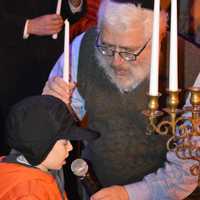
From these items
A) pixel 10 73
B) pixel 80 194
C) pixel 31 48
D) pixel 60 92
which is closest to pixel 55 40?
pixel 31 48

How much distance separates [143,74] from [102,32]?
251mm

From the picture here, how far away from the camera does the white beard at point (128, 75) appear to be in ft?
6.45

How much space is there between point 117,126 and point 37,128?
21.7 inches

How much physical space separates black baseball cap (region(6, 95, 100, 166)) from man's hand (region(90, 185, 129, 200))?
28 cm

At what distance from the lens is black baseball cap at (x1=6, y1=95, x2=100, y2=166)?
5.32 feet

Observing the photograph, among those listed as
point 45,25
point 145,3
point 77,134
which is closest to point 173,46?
point 77,134

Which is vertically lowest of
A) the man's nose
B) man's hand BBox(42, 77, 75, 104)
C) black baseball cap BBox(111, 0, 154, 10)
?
man's hand BBox(42, 77, 75, 104)

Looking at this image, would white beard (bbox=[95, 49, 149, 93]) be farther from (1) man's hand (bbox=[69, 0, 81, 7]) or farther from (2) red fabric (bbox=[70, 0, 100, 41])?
(2) red fabric (bbox=[70, 0, 100, 41])

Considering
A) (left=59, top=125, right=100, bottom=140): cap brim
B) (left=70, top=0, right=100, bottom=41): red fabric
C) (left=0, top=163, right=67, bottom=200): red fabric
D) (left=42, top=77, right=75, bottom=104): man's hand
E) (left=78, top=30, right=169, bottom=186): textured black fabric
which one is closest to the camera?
(left=0, top=163, right=67, bottom=200): red fabric

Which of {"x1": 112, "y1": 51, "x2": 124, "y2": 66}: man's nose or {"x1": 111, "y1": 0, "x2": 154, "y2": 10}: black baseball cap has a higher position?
{"x1": 111, "y1": 0, "x2": 154, "y2": 10}: black baseball cap

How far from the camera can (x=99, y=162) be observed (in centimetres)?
219

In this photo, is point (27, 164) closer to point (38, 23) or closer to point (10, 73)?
point (38, 23)

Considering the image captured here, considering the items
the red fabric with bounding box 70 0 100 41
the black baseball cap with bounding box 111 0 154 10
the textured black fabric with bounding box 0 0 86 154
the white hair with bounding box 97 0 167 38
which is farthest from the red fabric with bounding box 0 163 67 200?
the red fabric with bounding box 70 0 100 41

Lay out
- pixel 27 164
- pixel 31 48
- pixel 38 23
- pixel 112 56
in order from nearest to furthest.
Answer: pixel 27 164, pixel 112 56, pixel 38 23, pixel 31 48
